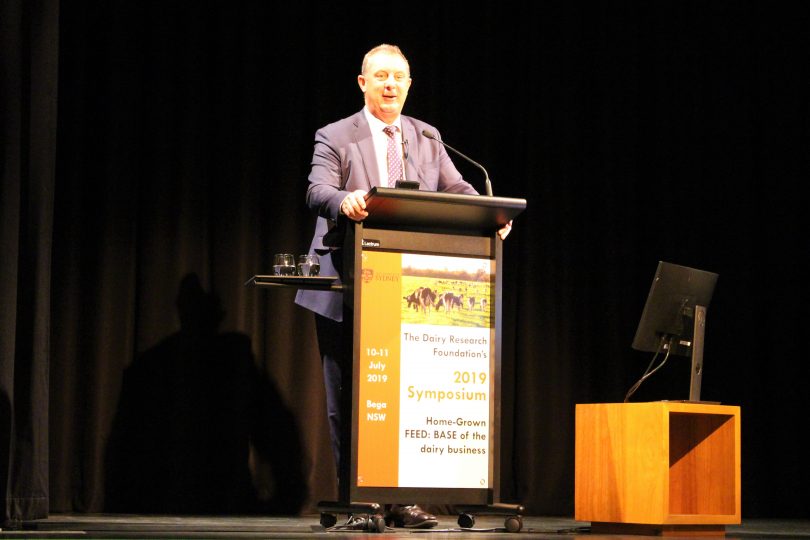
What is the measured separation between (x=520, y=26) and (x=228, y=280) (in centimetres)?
199

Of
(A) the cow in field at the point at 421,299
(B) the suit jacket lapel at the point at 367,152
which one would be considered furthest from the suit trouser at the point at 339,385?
(B) the suit jacket lapel at the point at 367,152

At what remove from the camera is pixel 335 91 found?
198 inches

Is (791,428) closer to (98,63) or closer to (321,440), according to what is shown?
(321,440)

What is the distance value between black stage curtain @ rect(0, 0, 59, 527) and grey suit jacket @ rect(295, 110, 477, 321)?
1152mm

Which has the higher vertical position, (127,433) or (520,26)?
(520,26)

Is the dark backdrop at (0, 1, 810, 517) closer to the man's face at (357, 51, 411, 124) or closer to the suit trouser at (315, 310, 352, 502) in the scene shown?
the suit trouser at (315, 310, 352, 502)

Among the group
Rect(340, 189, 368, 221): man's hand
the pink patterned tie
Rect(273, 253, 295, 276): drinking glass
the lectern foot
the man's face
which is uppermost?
the man's face

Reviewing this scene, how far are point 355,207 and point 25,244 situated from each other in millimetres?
A: 1654

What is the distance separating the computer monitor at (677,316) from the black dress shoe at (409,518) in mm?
985

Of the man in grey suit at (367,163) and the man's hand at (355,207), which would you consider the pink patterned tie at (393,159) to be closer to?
the man in grey suit at (367,163)

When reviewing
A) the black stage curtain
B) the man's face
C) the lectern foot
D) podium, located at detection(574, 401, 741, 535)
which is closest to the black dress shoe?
the lectern foot

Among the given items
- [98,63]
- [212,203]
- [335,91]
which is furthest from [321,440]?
[98,63]

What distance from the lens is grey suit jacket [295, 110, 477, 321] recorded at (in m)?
3.43

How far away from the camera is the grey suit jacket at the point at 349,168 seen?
343cm
